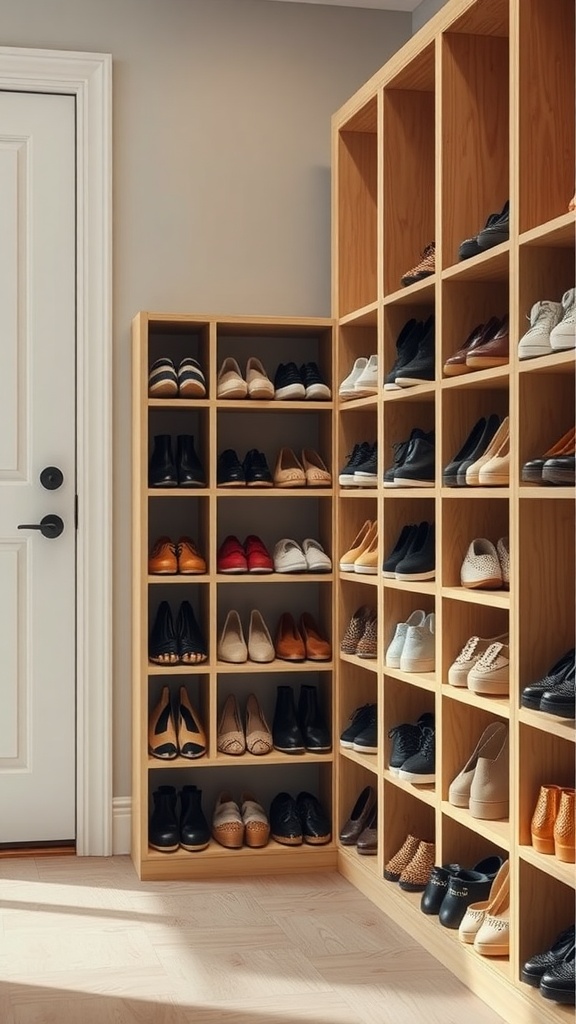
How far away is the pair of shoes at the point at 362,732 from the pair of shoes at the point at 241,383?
0.94m

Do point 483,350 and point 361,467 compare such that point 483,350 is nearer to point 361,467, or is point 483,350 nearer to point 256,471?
point 361,467

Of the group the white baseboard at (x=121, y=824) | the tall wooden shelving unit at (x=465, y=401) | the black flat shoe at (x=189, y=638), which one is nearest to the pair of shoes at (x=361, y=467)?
the tall wooden shelving unit at (x=465, y=401)

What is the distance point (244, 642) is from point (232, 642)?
0.05 meters

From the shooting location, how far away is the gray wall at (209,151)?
3719 millimetres

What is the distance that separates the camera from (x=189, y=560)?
11.5 ft

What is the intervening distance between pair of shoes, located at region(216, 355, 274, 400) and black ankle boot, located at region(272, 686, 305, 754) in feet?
2.93

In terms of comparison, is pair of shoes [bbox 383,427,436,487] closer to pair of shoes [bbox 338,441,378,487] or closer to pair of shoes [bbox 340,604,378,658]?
pair of shoes [bbox 338,441,378,487]

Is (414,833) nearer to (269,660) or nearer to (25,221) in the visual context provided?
(269,660)

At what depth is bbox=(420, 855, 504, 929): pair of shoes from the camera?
8.83ft

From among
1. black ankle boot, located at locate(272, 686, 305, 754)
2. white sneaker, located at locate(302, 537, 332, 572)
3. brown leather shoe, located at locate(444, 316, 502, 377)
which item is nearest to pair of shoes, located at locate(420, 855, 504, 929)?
black ankle boot, located at locate(272, 686, 305, 754)

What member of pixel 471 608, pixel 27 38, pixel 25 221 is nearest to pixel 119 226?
pixel 25 221

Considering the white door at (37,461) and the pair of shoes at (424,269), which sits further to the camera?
the white door at (37,461)

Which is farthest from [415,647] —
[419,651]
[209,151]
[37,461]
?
[209,151]

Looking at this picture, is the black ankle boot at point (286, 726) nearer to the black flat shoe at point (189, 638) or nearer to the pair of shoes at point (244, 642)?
the pair of shoes at point (244, 642)
